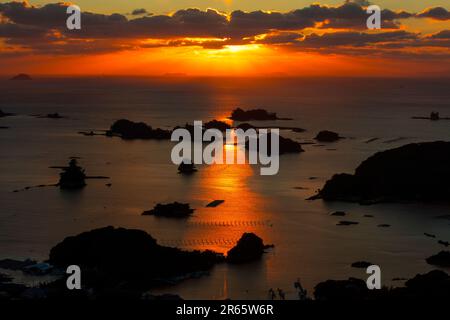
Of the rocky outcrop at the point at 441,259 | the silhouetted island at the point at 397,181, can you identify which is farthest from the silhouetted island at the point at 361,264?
the silhouetted island at the point at 397,181

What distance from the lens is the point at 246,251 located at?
45.5 meters

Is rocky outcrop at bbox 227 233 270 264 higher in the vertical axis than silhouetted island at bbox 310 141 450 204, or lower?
lower

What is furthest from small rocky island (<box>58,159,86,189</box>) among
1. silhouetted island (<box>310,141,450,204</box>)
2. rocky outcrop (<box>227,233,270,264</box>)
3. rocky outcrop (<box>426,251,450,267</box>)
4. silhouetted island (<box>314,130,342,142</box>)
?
silhouetted island (<box>314,130,342,142</box>)

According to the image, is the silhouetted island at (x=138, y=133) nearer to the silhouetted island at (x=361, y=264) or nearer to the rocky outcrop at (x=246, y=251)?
the rocky outcrop at (x=246, y=251)

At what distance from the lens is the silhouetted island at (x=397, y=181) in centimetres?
6888

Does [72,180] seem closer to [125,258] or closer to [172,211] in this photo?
[172,211]

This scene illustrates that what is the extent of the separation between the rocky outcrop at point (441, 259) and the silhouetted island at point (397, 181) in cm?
2094

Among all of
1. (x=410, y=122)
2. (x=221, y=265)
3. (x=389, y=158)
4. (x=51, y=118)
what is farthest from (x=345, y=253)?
(x=51, y=118)

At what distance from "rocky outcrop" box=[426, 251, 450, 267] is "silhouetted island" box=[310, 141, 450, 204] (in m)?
20.9

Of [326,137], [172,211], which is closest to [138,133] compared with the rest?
[326,137]

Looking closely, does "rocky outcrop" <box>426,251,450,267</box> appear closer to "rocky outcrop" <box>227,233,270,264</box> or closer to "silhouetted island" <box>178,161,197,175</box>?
"rocky outcrop" <box>227,233,270,264</box>

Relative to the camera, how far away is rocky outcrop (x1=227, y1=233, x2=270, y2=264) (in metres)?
45.1

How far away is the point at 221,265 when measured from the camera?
145ft
